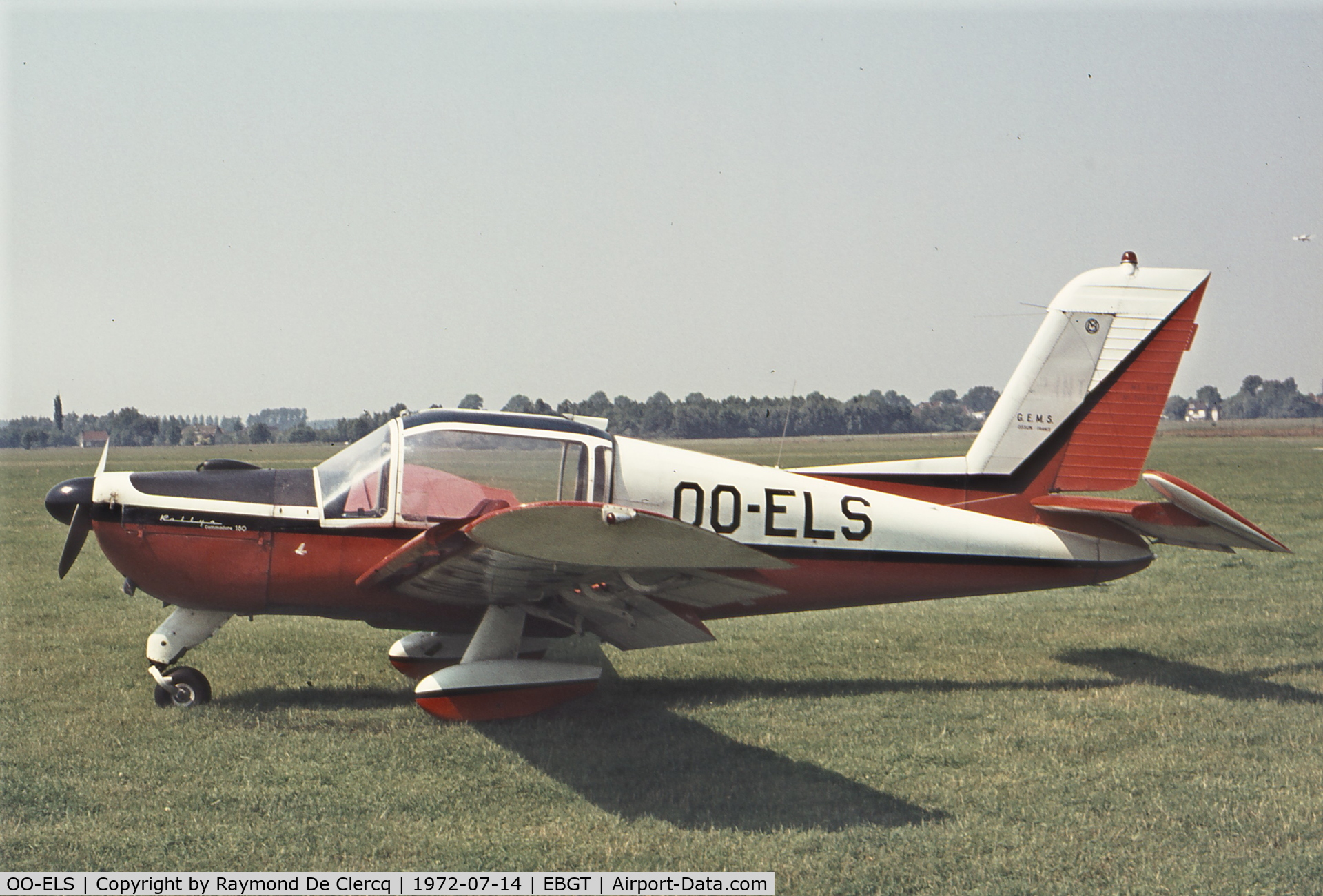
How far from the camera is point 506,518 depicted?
416 centimetres

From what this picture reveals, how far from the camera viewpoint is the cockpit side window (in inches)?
249

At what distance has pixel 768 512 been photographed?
6895 millimetres

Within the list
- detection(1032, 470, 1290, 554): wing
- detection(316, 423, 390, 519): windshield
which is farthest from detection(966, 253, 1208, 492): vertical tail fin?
detection(316, 423, 390, 519): windshield

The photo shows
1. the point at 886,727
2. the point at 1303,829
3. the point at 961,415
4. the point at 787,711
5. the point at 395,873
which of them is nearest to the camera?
the point at 395,873

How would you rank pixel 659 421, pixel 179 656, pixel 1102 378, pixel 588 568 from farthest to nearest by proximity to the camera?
pixel 659 421 < pixel 1102 378 < pixel 179 656 < pixel 588 568

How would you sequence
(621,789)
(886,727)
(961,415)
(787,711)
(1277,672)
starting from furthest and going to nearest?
(961,415) < (1277,672) < (787,711) < (886,727) < (621,789)

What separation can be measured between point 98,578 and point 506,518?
9.93 m

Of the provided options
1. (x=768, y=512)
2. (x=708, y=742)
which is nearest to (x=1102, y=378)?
(x=768, y=512)

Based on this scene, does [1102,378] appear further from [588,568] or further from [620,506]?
[588,568]

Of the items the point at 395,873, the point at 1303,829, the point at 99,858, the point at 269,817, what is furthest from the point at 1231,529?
the point at 99,858

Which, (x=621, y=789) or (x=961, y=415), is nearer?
(x=621, y=789)

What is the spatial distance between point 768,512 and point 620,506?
172cm

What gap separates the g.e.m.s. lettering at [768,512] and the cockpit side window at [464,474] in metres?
0.94

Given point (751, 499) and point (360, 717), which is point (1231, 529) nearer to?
point (751, 499)
